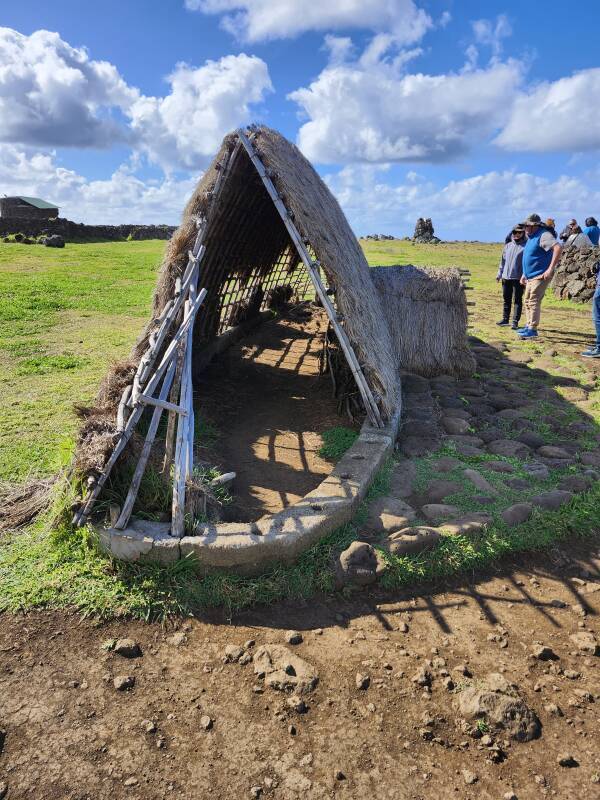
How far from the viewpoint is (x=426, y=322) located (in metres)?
7.88

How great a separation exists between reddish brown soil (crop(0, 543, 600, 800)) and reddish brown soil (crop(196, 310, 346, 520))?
1.26 m

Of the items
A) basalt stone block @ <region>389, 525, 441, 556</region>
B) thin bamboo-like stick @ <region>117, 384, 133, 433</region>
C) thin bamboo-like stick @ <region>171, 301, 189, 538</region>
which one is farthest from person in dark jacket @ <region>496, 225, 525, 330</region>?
thin bamboo-like stick @ <region>117, 384, 133, 433</region>

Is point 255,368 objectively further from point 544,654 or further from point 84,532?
point 544,654

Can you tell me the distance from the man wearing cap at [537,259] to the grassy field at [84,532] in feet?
2.75

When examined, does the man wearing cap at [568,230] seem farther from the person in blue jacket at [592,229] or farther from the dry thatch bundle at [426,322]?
the dry thatch bundle at [426,322]

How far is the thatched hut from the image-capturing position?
4.96 meters

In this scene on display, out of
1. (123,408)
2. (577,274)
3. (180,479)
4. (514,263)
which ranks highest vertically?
(514,263)

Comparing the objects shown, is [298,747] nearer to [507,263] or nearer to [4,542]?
[4,542]

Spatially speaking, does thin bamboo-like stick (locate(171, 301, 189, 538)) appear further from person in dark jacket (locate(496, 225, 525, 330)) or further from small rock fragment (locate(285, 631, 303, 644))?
person in dark jacket (locate(496, 225, 525, 330))

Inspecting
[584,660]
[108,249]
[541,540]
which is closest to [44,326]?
[541,540]

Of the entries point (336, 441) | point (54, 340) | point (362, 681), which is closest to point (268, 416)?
point (336, 441)

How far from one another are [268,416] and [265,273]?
473cm

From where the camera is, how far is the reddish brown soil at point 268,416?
4.76m

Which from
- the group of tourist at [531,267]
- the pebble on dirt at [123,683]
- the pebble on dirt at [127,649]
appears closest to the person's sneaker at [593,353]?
the group of tourist at [531,267]
